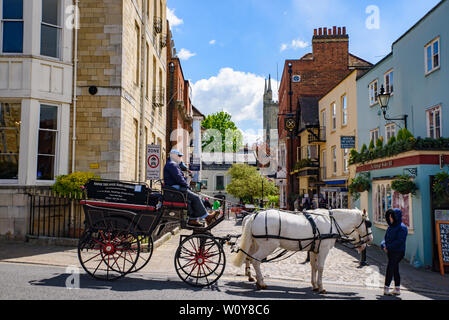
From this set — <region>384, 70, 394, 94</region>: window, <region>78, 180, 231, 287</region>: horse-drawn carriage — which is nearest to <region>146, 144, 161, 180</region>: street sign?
<region>78, 180, 231, 287</region>: horse-drawn carriage

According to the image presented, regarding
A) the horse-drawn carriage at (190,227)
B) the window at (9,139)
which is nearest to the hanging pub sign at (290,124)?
the window at (9,139)

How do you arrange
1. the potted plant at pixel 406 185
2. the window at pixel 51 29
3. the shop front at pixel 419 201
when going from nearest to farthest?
the shop front at pixel 419 201 < the potted plant at pixel 406 185 < the window at pixel 51 29

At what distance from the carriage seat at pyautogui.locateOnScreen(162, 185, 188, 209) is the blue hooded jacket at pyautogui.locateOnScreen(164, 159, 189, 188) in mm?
179

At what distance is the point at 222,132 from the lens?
59.8 m

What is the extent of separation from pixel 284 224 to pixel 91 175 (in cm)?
697

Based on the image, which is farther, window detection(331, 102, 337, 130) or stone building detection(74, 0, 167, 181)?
window detection(331, 102, 337, 130)

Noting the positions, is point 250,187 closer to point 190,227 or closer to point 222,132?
point 222,132

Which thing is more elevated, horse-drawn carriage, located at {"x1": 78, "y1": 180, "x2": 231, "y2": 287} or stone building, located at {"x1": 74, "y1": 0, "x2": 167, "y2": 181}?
stone building, located at {"x1": 74, "y1": 0, "x2": 167, "y2": 181}

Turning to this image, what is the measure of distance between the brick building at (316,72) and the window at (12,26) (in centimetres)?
2646

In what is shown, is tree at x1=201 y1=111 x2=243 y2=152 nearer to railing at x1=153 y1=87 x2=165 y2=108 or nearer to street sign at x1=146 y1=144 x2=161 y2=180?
railing at x1=153 y1=87 x2=165 y2=108

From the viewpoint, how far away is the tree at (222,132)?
59000 mm

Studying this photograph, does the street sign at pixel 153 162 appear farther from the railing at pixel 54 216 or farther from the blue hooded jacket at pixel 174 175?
the blue hooded jacket at pixel 174 175

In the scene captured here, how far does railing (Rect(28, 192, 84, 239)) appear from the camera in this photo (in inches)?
456
